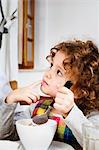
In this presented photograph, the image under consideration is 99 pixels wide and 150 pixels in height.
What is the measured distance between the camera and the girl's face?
85cm

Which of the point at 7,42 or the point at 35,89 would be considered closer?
the point at 35,89

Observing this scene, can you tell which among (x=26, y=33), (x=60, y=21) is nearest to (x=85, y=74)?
(x=26, y=33)

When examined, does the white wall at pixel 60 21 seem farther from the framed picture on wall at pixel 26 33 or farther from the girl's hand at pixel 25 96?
the girl's hand at pixel 25 96

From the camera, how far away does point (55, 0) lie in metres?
2.99

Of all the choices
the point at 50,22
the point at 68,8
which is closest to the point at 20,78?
the point at 50,22

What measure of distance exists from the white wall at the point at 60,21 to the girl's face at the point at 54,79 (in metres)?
1.99

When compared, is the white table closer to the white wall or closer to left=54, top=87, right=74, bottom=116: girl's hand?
left=54, top=87, right=74, bottom=116: girl's hand

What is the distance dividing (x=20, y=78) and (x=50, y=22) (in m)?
0.75

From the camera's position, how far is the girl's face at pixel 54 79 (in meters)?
0.85

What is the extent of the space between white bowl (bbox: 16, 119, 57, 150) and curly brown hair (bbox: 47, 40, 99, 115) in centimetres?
27

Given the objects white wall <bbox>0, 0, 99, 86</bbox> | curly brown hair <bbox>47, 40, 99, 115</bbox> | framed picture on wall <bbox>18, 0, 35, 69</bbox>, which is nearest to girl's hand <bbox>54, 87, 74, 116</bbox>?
curly brown hair <bbox>47, 40, 99, 115</bbox>

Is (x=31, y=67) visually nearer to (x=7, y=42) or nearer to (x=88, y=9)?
(x=7, y=42)

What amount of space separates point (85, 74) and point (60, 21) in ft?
7.05

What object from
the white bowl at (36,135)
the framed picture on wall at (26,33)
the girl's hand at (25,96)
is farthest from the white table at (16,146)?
the framed picture on wall at (26,33)
